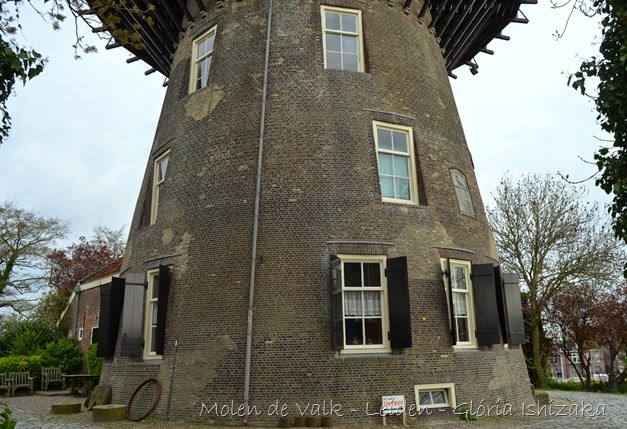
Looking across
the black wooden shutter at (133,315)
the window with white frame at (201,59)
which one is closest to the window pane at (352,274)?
the black wooden shutter at (133,315)

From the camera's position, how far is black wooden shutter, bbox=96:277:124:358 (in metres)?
13.8

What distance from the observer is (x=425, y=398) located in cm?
1145

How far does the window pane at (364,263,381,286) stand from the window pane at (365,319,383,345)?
830mm

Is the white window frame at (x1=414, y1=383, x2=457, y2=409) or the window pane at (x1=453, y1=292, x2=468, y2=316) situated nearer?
the white window frame at (x1=414, y1=383, x2=457, y2=409)

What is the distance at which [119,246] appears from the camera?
45656mm

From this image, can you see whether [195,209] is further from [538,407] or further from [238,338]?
[538,407]

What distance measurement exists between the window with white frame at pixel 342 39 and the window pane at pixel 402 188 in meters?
3.19

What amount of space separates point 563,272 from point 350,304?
1795cm

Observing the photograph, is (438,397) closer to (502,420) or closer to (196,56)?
(502,420)

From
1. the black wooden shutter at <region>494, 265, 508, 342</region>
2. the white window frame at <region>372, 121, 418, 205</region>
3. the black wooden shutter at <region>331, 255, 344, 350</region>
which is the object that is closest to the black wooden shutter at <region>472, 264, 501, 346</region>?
the black wooden shutter at <region>494, 265, 508, 342</region>

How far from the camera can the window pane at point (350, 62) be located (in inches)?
548

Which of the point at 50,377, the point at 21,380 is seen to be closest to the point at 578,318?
the point at 50,377

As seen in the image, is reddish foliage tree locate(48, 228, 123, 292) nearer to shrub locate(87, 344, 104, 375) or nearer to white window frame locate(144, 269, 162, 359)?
shrub locate(87, 344, 104, 375)

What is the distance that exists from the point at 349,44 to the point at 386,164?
3558mm
